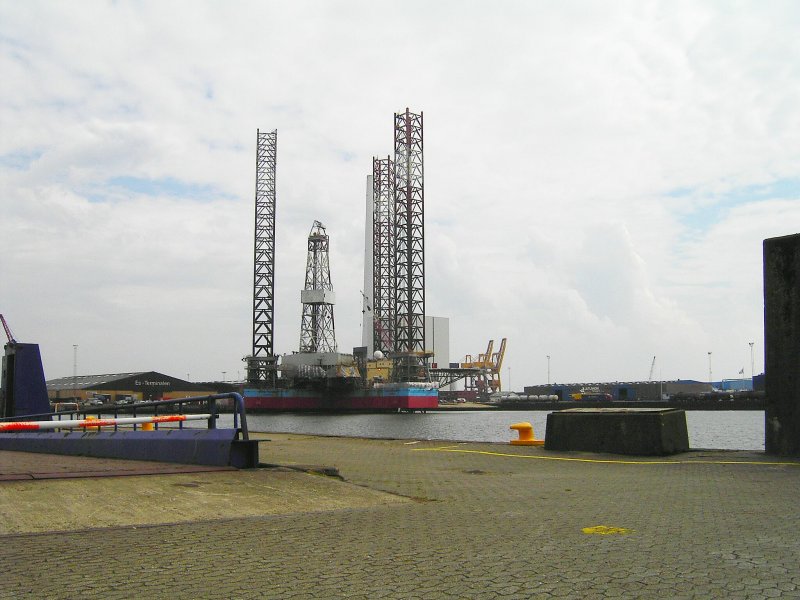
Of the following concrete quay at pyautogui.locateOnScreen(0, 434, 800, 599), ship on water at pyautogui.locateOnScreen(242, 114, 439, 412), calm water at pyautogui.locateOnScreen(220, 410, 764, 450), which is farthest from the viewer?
ship on water at pyautogui.locateOnScreen(242, 114, 439, 412)

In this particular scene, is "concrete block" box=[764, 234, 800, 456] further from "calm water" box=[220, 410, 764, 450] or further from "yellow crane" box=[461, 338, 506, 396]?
"yellow crane" box=[461, 338, 506, 396]

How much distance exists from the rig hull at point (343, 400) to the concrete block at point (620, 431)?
304 ft

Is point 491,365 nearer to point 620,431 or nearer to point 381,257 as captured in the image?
point 381,257

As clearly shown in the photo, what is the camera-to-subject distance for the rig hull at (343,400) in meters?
107

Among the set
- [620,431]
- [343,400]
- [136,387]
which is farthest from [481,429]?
[136,387]

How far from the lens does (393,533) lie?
6.18m

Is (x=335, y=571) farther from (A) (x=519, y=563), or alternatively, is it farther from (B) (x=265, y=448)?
(B) (x=265, y=448)

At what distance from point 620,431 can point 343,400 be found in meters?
98.7

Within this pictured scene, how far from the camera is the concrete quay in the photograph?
451 centimetres

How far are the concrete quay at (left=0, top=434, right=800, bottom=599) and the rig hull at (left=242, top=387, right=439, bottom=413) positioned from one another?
96.8 m

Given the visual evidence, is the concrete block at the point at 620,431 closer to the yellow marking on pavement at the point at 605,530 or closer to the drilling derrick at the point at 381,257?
the yellow marking on pavement at the point at 605,530

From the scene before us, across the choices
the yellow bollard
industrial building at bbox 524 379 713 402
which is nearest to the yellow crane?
industrial building at bbox 524 379 713 402

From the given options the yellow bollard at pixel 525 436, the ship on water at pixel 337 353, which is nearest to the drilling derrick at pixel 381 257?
the ship on water at pixel 337 353

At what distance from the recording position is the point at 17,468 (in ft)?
32.5
